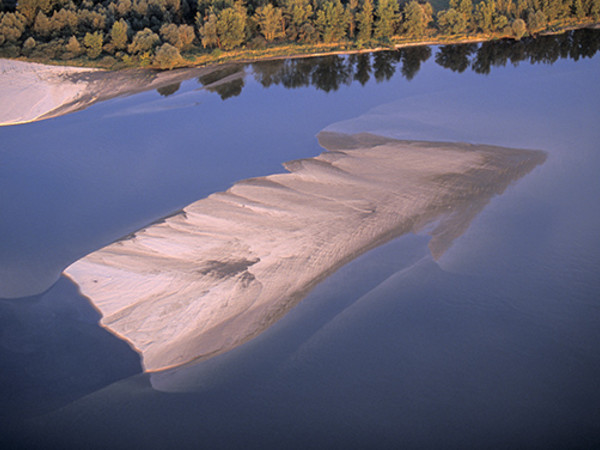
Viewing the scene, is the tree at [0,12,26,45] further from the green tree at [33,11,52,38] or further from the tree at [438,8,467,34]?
the tree at [438,8,467,34]

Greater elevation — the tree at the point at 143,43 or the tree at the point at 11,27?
the tree at the point at 11,27

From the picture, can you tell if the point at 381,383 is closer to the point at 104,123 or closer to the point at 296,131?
the point at 296,131

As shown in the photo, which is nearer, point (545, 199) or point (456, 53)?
point (545, 199)

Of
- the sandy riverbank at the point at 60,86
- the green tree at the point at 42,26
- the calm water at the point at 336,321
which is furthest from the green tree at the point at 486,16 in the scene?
the green tree at the point at 42,26

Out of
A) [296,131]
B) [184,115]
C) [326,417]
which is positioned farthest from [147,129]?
[326,417]

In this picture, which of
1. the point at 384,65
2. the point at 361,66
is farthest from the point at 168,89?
the point at 384,65

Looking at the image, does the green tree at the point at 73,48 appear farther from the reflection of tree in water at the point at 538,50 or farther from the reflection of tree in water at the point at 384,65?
the reflection of tree in water at the point at 538,50

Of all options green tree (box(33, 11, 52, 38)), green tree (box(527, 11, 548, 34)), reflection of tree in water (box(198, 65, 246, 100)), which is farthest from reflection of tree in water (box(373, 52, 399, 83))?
green tree (box(33, 11, 52, 38))
